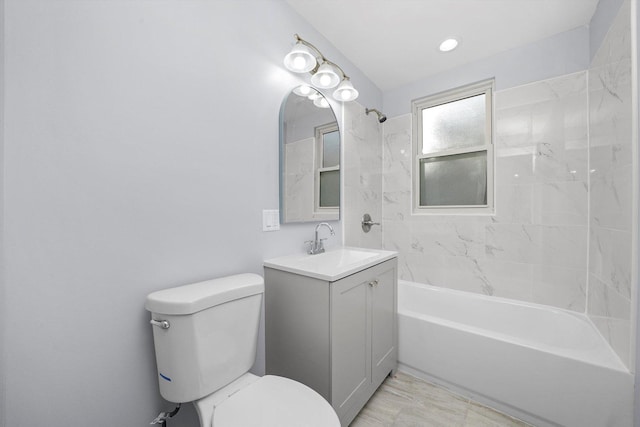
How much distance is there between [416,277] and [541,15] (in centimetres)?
223

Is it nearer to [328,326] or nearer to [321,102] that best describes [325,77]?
[321,102]

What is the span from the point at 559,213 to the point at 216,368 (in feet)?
8.02

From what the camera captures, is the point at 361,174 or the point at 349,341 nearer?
the point at 349,341

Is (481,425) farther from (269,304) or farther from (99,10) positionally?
(99,10)

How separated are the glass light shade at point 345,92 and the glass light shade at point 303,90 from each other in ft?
0.84

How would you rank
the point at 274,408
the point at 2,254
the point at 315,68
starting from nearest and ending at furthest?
the point at 2,254 < the point at 274,408 < the point at 315,68

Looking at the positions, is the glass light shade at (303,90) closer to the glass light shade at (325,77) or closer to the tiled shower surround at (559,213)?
the glass light shade at (325,77)

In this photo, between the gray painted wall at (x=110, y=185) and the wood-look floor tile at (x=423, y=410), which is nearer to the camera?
the gray painted wall at (x=110, y=185)

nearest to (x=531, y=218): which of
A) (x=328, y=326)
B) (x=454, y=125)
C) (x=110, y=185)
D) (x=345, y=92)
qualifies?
(x=454, y=125)

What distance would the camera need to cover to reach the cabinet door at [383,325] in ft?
4.97

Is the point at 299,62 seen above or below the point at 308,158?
above

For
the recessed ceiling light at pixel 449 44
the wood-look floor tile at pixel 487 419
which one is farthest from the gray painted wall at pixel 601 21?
the wood-look floor tile at pixel 487 419

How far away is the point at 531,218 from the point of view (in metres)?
1.93

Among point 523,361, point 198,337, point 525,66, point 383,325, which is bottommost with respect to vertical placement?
point 523,361
